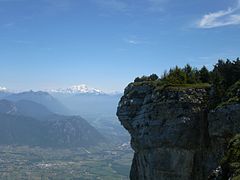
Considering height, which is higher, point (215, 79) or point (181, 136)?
point (215, 79)

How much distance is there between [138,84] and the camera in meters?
48.8

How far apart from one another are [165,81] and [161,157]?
28.3 feet

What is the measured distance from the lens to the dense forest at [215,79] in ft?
129

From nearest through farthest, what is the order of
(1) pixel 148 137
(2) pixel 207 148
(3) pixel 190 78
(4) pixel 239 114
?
(4) pixel 239 114
(2) pixel 207 148
(1) pixel 148 137
(3) pixel 190 78

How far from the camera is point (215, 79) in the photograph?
137 ft

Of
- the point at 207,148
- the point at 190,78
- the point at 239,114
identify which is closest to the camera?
the point at 239,114

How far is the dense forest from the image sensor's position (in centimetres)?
3922

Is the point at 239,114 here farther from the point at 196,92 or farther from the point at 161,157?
the point at 161,157

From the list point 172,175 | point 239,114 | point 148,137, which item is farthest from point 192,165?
point 239,114

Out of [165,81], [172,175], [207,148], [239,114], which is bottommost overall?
[172,175]

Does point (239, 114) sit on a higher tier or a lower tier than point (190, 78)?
lower

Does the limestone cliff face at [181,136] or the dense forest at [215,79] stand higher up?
the dense forest at [215,79]

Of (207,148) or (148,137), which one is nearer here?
(207,148)

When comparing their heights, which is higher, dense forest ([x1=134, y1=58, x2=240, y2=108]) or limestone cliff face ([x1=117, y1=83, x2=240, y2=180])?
dense forest ([x1=134, y1=58, x2=240, y2=108])
